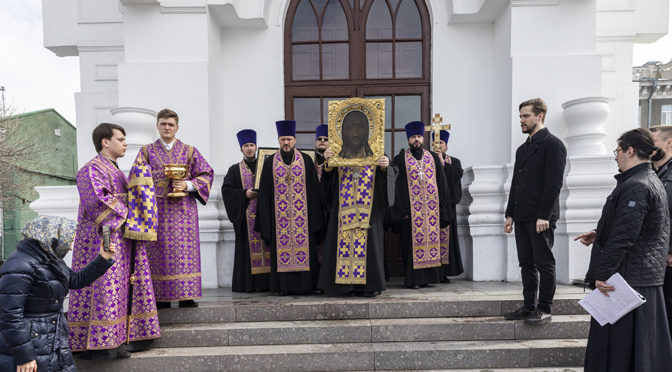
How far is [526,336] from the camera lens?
3783mm

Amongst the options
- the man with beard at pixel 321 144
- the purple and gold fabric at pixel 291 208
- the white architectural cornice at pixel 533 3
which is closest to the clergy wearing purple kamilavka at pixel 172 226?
the purple and gold fabric at pixel 291 208

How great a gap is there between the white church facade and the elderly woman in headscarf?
9.02 feet

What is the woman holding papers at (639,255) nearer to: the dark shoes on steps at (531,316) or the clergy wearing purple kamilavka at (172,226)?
the dark shoes on steps at (531,316)

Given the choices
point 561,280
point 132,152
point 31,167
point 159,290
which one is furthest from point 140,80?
point 31,167

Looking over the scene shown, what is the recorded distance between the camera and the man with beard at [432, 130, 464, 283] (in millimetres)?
5250

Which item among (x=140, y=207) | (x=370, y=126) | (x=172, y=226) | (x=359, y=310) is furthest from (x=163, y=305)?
(x=370, y=126)

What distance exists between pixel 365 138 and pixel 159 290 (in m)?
2.58

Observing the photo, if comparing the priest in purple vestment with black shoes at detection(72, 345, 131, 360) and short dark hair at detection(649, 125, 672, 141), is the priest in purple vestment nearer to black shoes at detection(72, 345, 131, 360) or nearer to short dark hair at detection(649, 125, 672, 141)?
black shoes at detection(72, 345, 131, 360)

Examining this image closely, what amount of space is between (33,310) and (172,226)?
1510mm

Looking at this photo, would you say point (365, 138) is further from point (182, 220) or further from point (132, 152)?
point (132, 152)

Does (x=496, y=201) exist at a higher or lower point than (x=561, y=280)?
higher

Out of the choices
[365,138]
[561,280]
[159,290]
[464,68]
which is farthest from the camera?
[464,68]

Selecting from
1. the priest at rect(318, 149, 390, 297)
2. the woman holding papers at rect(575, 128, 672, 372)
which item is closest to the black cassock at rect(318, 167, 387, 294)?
the priest at rect(318, 149, 390, 297)

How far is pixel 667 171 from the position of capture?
10.4ft
